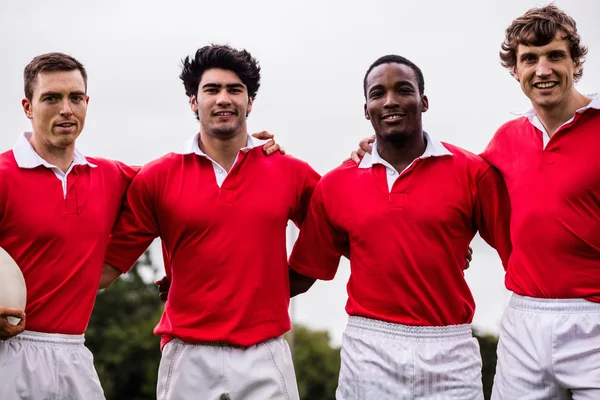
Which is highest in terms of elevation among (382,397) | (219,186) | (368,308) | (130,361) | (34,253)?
(219,186)

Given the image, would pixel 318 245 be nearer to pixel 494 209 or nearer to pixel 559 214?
pixel 494 209

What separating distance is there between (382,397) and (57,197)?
218 centimetres

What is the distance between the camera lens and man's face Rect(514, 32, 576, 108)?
17.7 ft

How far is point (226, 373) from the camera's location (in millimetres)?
5793

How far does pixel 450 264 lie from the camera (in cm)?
569

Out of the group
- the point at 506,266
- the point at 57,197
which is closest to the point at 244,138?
the point at 57,197

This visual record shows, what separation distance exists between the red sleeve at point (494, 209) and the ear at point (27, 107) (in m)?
2.72

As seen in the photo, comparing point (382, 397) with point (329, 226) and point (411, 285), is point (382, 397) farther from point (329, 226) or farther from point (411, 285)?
point (329, 226)

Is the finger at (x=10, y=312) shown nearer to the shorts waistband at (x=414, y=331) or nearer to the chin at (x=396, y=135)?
the shorts waistband at (x=414, y=331)

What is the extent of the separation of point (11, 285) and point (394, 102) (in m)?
2.39

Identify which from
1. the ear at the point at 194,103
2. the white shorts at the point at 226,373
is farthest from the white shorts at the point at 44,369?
the ear at the point at 194,103

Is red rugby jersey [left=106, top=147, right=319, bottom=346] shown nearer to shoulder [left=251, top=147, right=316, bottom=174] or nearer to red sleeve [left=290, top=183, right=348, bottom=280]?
shoulder [left=251, top=147, right=316, bottom=174]

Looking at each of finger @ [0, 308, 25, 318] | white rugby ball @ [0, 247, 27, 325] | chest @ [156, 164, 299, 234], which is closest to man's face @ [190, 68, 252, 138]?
chest @ [156, 164, 299, 234]

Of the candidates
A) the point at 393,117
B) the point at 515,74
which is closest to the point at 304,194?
the point at 393,117
